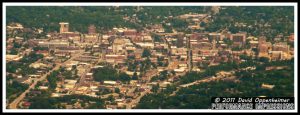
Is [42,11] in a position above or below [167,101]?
above

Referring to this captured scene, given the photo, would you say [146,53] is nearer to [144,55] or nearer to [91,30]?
[144,55]

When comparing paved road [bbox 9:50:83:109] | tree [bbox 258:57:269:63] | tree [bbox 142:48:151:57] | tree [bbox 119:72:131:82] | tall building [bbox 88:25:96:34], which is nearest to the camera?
paved road [bbox 9:50:83:109]

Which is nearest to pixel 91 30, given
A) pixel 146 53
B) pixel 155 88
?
pixel 146 53

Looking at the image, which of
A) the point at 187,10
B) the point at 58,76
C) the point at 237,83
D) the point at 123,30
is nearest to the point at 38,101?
the point at 58,76

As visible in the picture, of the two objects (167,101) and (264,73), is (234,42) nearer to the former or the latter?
(264,73)

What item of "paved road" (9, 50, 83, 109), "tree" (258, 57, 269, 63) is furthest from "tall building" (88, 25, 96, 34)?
"tree" (258, 57, 269, 63)

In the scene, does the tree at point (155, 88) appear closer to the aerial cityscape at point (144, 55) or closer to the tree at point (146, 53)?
the aerial cityscape at point (144, 55)

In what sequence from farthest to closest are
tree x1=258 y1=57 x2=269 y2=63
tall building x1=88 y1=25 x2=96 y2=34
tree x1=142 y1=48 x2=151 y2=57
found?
tall building x1=88 y1=25 x2=96 y2=34, tree x1=142 y1=48 x2=151 y2=57, tree x1=258 y1=57 x2=269 y2=63


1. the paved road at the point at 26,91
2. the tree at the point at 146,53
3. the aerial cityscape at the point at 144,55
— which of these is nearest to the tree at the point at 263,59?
the aerial cityscape at the point at 144,55

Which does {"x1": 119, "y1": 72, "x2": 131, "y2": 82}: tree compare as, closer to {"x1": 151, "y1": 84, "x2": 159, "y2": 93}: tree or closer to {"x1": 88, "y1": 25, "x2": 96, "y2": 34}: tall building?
{"x1": 151, "y1": 84, "x2": 159, "y2": 93}: tree
